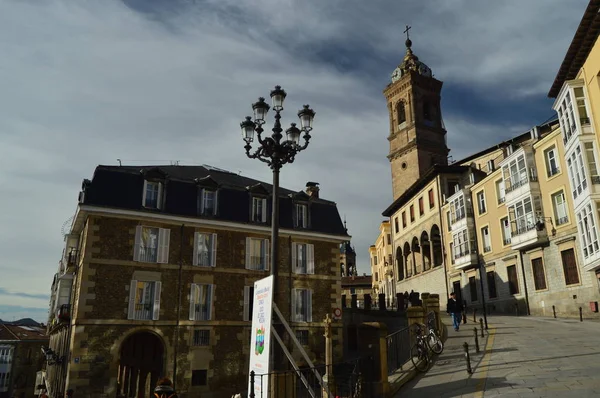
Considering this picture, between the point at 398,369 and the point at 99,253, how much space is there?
49.9 feet

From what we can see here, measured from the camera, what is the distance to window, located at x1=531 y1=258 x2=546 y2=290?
91.4 ft

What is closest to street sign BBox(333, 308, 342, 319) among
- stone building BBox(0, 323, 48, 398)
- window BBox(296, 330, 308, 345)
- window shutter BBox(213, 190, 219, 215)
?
window BBox(296, 330, 308, 345)

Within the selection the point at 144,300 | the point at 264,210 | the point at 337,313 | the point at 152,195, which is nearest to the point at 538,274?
the point at 337,313

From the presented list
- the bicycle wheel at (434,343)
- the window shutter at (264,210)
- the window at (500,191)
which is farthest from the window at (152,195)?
the window at (500,191)

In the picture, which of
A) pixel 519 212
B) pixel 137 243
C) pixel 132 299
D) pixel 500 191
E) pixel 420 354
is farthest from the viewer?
pixel 500 191

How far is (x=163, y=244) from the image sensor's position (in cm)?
2327

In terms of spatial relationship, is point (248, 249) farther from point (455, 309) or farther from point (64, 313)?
point (455, 309)

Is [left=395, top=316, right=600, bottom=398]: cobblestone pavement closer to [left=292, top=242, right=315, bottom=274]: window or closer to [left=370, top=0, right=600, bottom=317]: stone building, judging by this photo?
[left=370, top=0, right=600, bottom=317]: stone building

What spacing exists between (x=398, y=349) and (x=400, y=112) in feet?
151

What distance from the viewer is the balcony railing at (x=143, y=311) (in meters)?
21.8

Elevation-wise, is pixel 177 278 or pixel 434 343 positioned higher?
pixel 177 278

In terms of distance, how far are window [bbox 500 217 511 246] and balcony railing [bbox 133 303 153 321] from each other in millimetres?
23369

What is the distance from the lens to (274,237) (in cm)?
999

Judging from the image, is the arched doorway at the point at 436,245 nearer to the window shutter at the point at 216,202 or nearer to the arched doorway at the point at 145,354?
the window shutter at the point at 216,202
